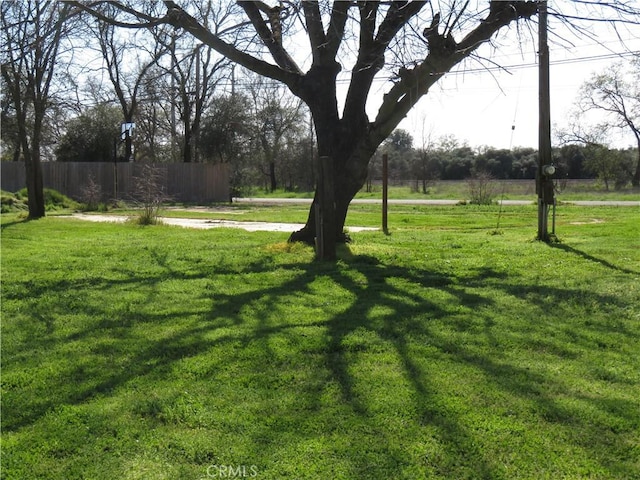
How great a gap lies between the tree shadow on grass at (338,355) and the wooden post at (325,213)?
159 centimetres

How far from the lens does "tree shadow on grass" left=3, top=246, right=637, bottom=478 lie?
3314 millimetres

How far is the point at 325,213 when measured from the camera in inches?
369

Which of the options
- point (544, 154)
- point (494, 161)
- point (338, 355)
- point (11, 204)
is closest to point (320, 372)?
point (338, 355)

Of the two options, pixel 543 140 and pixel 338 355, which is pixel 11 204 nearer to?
pixel 543 140

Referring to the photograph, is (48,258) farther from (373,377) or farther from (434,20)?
(373,377)

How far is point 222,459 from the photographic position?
306 centimetres

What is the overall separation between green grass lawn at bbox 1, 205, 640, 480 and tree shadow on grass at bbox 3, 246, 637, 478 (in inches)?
0.7

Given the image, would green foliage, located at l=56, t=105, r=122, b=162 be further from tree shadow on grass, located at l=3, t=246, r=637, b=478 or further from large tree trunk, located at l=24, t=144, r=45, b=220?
tree shadow on grass, located at l=3, t=246, r=637, b=478

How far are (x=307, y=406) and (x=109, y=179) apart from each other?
29.6 metres

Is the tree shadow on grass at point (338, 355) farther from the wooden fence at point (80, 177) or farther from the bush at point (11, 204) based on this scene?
the wooden fence at point (80, 177)

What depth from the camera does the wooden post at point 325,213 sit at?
9.30m

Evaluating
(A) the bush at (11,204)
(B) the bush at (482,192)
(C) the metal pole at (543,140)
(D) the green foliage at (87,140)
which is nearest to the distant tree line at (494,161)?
(B) the bush at (482,192)

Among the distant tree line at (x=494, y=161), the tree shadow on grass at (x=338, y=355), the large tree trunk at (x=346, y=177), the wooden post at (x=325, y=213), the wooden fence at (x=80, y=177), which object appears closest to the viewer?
the tree shadow on grass at (x=338, y=355)

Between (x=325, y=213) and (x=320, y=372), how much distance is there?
17.2ft
